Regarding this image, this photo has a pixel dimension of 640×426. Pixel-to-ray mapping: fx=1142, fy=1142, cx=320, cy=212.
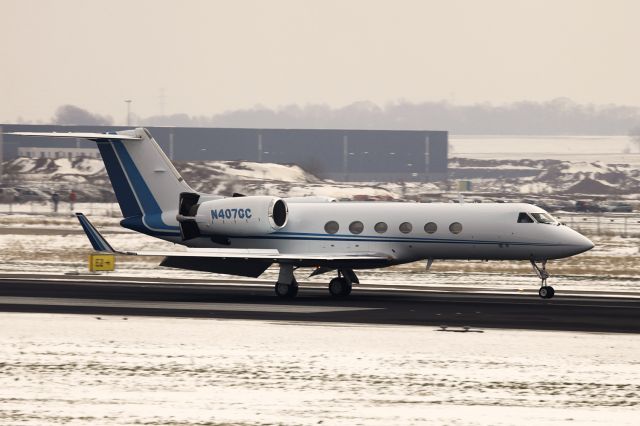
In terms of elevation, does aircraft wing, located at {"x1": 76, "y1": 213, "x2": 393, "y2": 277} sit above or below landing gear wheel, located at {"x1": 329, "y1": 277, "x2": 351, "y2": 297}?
above

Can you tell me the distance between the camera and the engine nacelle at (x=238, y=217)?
32.2 metres

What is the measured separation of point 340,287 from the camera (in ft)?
104

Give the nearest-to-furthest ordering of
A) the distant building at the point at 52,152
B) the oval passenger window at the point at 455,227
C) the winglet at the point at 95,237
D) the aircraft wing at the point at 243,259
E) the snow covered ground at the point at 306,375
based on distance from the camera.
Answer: the snow covered ground at the point at 306,375 → the winglet at the point at 95,237 → the aircraft wing at the point at 243,259 → the oval passenger window at the point at 455,227 → the distant building at the point at 52,152

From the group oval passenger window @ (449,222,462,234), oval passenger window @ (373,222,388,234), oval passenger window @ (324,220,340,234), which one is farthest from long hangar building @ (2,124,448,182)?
oval passenger window @ (449,222,462,234)

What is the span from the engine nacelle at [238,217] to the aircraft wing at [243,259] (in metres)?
1.01

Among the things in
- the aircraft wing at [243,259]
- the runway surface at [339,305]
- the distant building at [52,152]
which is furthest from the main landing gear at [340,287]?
the distant building at [52,152]

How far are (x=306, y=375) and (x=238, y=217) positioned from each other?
14.9 meters

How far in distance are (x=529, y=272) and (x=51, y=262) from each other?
723 inches

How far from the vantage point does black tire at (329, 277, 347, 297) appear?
104ft

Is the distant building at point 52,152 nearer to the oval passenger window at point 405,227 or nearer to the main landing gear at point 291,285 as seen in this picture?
the main landing gear at point 291,285

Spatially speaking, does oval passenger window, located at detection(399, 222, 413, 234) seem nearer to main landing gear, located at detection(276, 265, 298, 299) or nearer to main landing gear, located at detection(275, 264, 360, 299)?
main landing gear, located at detection(275, 264, 360, 299)

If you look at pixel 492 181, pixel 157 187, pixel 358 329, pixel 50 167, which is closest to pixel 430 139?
pixel 492 181

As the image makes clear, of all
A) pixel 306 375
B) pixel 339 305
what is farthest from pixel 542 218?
pixel 306 375

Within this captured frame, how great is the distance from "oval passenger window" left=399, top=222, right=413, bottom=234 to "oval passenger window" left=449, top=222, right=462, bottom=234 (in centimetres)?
113
